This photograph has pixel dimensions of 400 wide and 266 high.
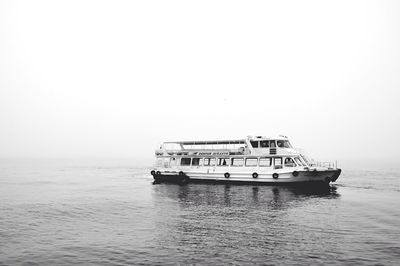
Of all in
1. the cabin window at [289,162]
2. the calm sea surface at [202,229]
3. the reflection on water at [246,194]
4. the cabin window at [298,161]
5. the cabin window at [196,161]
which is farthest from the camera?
the cabin window at [196,161]

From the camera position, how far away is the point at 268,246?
844 inches

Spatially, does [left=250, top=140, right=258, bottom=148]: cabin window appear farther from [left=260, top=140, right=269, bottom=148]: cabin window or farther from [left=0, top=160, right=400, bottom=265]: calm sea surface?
[left=0, top=160, right=400, bottom=265]: calm sea surface

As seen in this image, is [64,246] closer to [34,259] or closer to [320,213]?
[34,259]

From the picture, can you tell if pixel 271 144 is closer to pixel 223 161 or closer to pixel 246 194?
pixel 223 161

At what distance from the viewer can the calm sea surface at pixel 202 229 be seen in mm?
19531

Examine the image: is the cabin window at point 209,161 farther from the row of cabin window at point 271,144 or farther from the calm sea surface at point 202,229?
the calm sea surface at point 202,229

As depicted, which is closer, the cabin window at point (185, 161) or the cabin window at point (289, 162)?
the cabin window at point (289, 162)

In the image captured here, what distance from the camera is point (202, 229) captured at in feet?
84.3

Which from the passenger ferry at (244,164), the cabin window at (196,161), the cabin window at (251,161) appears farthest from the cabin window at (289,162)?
the cabin window at (196,161)

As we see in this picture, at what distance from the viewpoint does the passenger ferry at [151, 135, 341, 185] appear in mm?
48812

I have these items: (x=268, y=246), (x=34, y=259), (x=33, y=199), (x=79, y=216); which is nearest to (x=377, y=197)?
(x=268, y=246)

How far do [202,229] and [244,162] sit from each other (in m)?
29.7

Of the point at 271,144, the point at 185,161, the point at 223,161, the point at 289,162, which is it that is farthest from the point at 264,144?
the point at 185,161

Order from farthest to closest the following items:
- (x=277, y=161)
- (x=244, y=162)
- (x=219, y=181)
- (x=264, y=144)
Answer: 1. (x=219, y=181)
2. (x=244, y=162)
3. (x=264, y=144)
4. (x=277, y=161)
